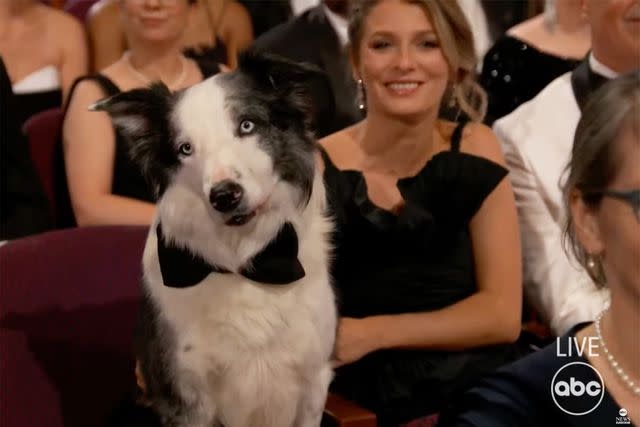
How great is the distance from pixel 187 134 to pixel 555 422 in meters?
0.58

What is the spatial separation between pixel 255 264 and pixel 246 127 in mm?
185

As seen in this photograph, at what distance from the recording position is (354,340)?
1.54 metres

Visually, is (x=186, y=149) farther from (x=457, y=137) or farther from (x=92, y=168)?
(x=92, y=168)

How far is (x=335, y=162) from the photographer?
5.58 feet

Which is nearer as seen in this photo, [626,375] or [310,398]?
[626,375]

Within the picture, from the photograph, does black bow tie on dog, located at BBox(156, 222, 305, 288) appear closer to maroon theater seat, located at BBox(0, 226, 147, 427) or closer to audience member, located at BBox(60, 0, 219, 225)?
maroon theater seat, located at BBox(0, 226, 147, 427)

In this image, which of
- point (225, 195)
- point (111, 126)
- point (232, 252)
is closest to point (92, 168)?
point (111, 126)

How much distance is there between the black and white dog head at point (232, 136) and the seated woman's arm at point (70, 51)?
156 centimetres

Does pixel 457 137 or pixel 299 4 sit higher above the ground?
pixel 299 4

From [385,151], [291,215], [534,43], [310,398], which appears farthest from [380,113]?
[534,43]

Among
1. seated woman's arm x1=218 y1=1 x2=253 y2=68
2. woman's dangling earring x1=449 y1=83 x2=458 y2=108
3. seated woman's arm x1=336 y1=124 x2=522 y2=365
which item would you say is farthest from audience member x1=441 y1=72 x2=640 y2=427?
seated woman's arm x1=218 y1=1 x2=253 y2=68

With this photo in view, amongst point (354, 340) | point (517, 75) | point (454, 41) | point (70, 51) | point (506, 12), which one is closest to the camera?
point (354, 340)

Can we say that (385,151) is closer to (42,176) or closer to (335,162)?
(335,162)

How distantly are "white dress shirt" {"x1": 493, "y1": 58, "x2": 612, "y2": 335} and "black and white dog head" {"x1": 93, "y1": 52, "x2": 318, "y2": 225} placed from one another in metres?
0.62
